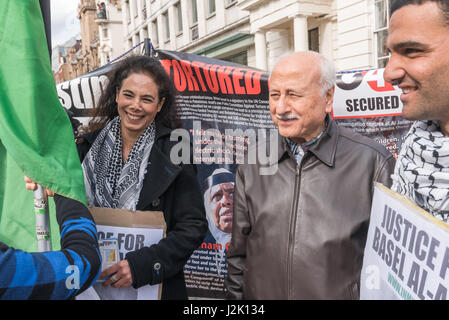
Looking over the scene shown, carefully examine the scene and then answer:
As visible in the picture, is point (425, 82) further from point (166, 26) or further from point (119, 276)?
point (166, 26)

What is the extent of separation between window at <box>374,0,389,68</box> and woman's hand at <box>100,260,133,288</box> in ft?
30.4

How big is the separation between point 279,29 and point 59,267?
43.7 feet

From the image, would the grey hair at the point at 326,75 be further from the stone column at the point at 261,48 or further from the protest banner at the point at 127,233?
the stone column at the point at 261,48

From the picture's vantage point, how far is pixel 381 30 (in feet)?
31.0

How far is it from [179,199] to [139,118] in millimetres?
539

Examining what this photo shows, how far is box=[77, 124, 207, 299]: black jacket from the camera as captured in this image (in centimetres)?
185

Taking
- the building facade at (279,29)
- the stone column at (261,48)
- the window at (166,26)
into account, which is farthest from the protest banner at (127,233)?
the window at (166,26)

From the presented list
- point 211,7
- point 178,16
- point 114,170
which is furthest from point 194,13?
point 114,170

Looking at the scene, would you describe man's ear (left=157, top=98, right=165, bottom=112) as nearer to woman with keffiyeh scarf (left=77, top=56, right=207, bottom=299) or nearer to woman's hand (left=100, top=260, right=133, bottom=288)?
woman with keffiyeh scarf (left=77, top=56, right=207, bottom=299)

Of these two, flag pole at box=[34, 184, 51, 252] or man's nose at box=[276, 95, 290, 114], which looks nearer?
flag pole at box=[34, 184, 51, 252]

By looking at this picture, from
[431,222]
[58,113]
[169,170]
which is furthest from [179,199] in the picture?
[431,222]

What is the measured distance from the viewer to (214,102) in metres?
3.25

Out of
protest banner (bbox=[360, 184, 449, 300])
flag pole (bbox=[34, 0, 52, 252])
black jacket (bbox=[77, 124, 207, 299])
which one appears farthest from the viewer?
black jacket (bbox=[77, 124, 207, 299])

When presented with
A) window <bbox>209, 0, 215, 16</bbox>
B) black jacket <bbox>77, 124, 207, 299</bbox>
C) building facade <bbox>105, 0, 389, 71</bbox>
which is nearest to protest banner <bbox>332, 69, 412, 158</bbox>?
black jacket <bbox>77, 124, 207, 299</bbox>
